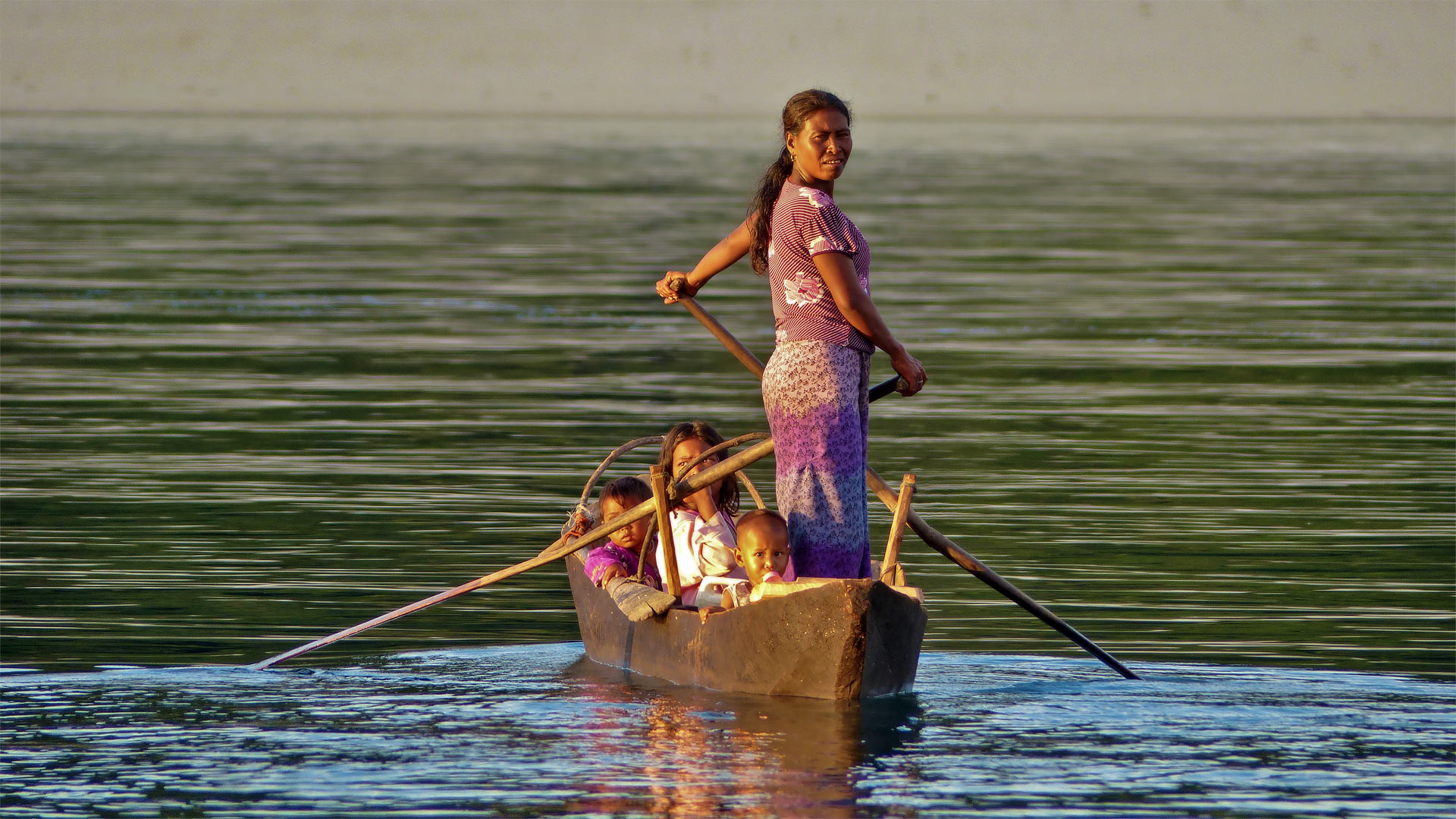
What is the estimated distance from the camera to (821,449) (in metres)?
9.12

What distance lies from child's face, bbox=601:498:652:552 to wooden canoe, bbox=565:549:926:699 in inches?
35.2

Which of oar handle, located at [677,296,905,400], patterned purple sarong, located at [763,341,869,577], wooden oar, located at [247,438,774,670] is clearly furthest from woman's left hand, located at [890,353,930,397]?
wooden oar, located at [247,438,774,670]

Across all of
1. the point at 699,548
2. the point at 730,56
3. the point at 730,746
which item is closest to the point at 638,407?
the point at 699,548

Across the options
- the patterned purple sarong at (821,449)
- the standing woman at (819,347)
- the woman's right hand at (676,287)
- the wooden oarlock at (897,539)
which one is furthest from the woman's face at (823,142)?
the wooden oarlock at (897,539)

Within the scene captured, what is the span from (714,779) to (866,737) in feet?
2.70

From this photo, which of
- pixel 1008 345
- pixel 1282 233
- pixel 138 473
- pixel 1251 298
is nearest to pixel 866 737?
pixel 138 473

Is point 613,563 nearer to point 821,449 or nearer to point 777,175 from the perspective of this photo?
point 821,449

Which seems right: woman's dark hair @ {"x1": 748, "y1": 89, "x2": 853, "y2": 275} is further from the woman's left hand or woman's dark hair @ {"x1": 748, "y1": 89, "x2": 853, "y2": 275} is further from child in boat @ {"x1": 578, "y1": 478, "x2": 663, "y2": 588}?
child in boat @ {"x1": 578, "y1": 478, "x2": 663, "y2": 588}

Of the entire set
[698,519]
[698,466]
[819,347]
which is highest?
[819,347]

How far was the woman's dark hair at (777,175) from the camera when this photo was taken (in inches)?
357

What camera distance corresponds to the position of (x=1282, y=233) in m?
34.5

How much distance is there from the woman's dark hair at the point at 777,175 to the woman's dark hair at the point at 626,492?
4.64 feet

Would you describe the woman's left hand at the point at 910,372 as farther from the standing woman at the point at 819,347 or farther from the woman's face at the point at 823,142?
the woman's face at the point at 823,142

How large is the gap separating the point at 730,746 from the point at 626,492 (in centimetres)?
232
